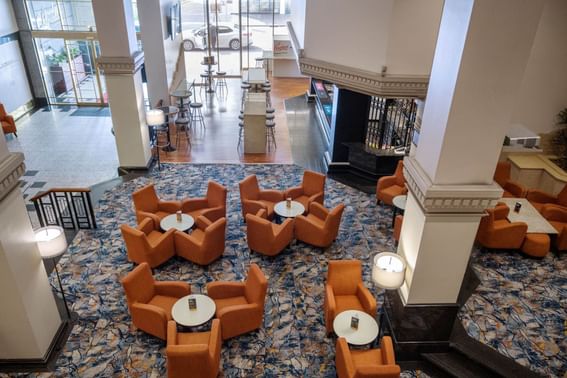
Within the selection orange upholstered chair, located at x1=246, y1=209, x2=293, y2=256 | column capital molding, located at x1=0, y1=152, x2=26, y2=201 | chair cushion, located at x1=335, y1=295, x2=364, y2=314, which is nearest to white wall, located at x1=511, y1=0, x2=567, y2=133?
orange upholstered chair, located at x1=246, y1=209, x2=293, y2=256

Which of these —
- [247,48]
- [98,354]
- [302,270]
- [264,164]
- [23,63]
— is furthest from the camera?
[247,48]

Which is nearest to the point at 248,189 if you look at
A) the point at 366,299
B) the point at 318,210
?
the point at 318,210

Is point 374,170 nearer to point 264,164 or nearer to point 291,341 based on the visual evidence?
point 264,164

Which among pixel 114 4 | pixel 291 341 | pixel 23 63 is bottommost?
pixel 291 341

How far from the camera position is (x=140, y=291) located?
570 cm

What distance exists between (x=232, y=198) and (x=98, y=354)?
4334mm

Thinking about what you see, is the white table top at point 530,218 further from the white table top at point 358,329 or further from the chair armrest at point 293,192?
the chair armrest at point 293,192

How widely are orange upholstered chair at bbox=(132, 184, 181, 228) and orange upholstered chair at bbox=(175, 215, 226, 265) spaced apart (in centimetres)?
77

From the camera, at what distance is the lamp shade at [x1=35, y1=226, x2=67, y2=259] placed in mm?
5242

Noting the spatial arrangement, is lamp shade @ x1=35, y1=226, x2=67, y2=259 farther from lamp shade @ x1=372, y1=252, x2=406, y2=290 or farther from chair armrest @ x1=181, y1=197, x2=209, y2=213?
lamp shade @ x1=372, y1=252, x2=406, y2=290

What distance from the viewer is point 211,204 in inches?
318

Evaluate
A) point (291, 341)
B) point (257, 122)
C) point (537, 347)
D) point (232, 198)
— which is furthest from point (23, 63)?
point (537, 347)

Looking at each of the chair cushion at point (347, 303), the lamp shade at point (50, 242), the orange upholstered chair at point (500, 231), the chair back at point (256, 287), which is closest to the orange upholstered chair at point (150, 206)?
the lamp shade at point (50, 242)

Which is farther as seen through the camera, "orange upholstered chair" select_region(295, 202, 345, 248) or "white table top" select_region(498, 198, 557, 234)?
Result: "white table top" select_region(498, 198, 557, 234)
